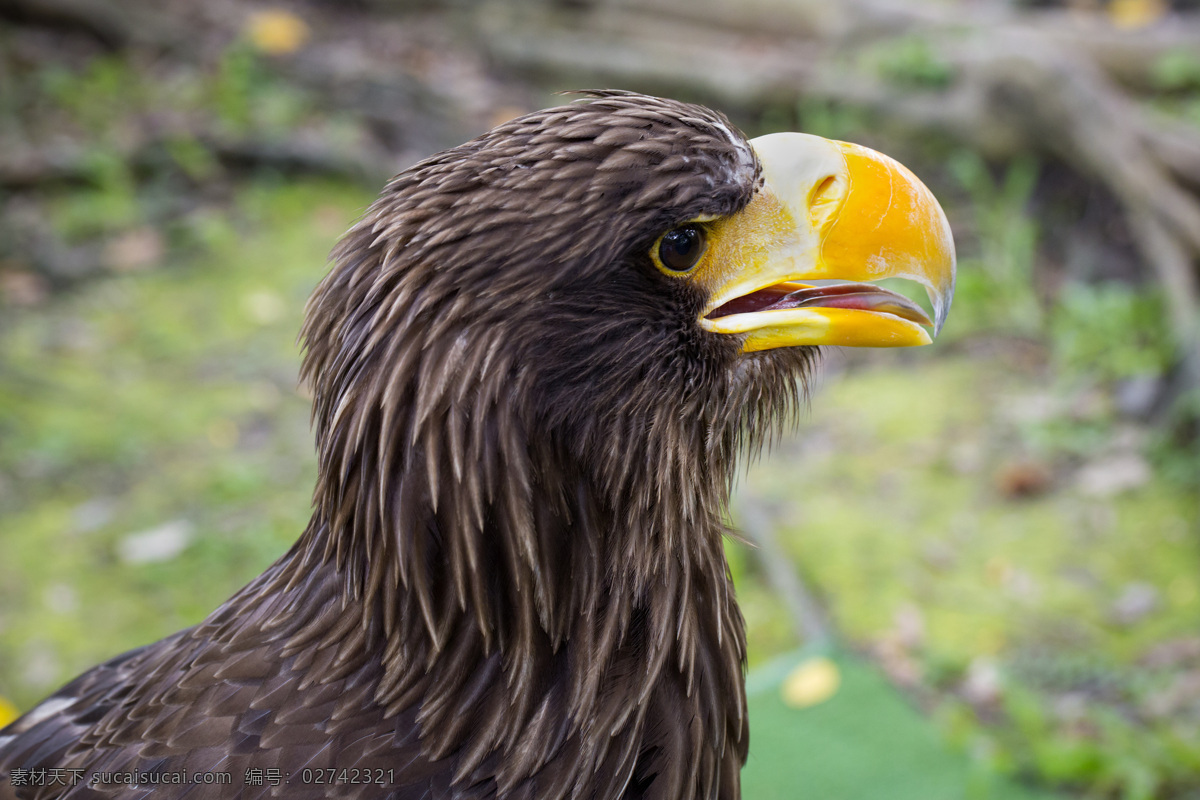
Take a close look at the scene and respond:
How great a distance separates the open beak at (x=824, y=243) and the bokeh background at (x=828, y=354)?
6.40 ft

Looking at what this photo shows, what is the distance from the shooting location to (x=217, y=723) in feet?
4.95

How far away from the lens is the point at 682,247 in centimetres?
150

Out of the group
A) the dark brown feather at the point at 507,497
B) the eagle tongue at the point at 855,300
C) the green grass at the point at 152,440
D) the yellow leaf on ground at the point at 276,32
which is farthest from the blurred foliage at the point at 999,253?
the yellow leaf on ground at the point at 276,32

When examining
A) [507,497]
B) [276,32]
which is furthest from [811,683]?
[276,32]

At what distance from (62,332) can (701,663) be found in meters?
4.91

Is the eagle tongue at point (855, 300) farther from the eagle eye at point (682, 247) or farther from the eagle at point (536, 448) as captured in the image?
the eagle eye at point (682, 247)

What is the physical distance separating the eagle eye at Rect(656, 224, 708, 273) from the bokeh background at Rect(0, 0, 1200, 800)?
207 centimetres

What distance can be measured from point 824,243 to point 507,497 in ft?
2.05

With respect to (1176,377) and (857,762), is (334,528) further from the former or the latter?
(1176,377)

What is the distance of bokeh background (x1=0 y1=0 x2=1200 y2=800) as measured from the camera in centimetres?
338

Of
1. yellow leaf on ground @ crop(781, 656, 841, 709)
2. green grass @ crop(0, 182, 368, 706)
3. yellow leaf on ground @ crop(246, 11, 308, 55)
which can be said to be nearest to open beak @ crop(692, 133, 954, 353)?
yellow leaf on ground @ crop(781, 656, 841, 709)

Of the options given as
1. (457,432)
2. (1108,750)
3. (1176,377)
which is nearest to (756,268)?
(457,432)

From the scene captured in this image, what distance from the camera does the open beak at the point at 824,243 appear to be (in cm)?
151

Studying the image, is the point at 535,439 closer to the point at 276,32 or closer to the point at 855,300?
the point at 855,300
